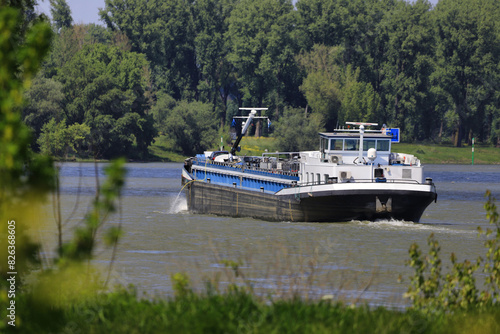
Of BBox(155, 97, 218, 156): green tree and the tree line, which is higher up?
the tree line

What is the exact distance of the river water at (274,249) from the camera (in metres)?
20.1

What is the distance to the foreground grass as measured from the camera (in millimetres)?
11211

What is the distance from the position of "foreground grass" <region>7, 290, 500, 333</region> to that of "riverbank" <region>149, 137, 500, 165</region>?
4386 inches

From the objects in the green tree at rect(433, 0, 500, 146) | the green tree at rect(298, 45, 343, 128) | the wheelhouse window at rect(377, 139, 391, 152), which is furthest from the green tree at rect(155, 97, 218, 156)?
the wheelhouse window at rect(377, 139, 391, 152)

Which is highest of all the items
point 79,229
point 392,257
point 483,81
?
point 483,81

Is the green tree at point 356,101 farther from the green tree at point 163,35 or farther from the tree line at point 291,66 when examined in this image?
the green tree at point 163,35

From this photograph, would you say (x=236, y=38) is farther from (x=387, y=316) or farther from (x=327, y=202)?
(x=387, y=316)

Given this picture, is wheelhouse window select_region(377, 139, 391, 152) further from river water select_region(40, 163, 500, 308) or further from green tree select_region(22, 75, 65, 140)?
green tree select_region(22, 75, 65, 140)

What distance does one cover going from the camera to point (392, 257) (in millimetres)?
29562

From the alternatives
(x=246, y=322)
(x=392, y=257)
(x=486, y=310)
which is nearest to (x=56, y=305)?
(x=246, y=322)

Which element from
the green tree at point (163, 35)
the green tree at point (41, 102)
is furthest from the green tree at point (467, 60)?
the green tree at point (41, 102)

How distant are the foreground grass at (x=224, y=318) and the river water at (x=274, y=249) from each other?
0.52m

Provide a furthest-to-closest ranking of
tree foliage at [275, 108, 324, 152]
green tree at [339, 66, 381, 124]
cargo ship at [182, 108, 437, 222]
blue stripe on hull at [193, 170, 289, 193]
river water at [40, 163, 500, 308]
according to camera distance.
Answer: green tree at [339, 66, 381, 124] < tree foliage at [275, 108, 324, 152] < blue stripe on hull at [193, 170, 289, 193] < cargo ship at [182, 108, 437, 222] < river water at [40, 163, 500, 308]

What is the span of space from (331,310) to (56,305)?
13.1ft
